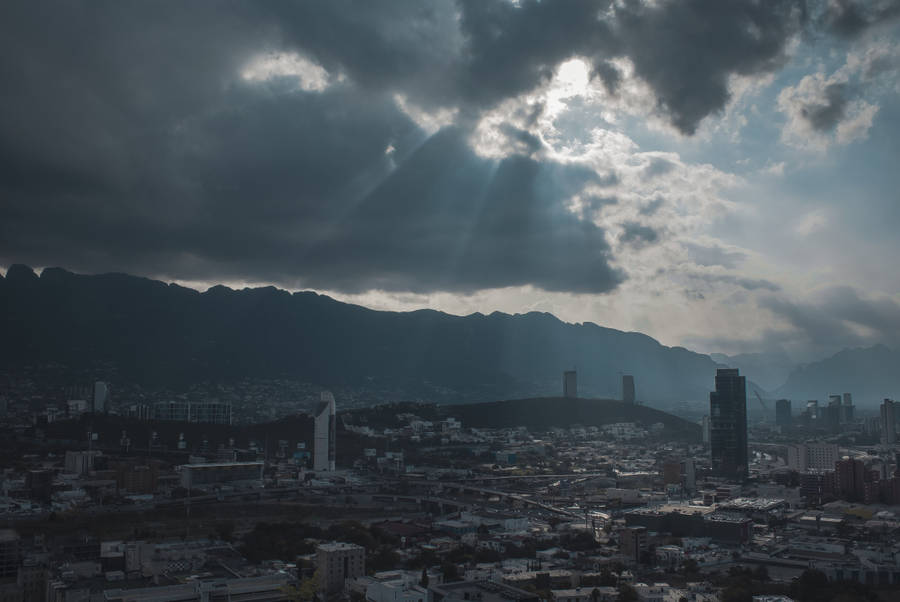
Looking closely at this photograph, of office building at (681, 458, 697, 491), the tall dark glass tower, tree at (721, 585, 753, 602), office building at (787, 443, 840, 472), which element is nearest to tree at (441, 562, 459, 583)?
tree at (721, 585, 753, 602)

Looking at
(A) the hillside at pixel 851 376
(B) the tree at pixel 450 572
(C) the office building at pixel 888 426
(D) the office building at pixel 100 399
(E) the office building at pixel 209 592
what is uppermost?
(A) the hillside at pixel 851 376

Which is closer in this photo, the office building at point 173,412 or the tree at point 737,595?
the tree at point 737,595

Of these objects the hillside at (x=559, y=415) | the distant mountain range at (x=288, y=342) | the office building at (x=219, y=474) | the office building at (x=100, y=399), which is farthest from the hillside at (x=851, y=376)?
the office building at (x=219, y=474)

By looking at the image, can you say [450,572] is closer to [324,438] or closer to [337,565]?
[337,565]

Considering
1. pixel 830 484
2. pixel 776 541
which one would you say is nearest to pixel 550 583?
pixel 776 541

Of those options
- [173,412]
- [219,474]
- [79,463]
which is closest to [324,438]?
[219,474]

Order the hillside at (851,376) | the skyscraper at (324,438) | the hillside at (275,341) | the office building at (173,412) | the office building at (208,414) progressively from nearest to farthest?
the skyscraper at (324,438) < the office building at (173,412) < the office building at (208,414) < the hillside at (275,341) < the hillside at (851,376)

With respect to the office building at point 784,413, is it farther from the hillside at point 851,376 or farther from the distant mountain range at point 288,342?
the hillside at point 851,376
